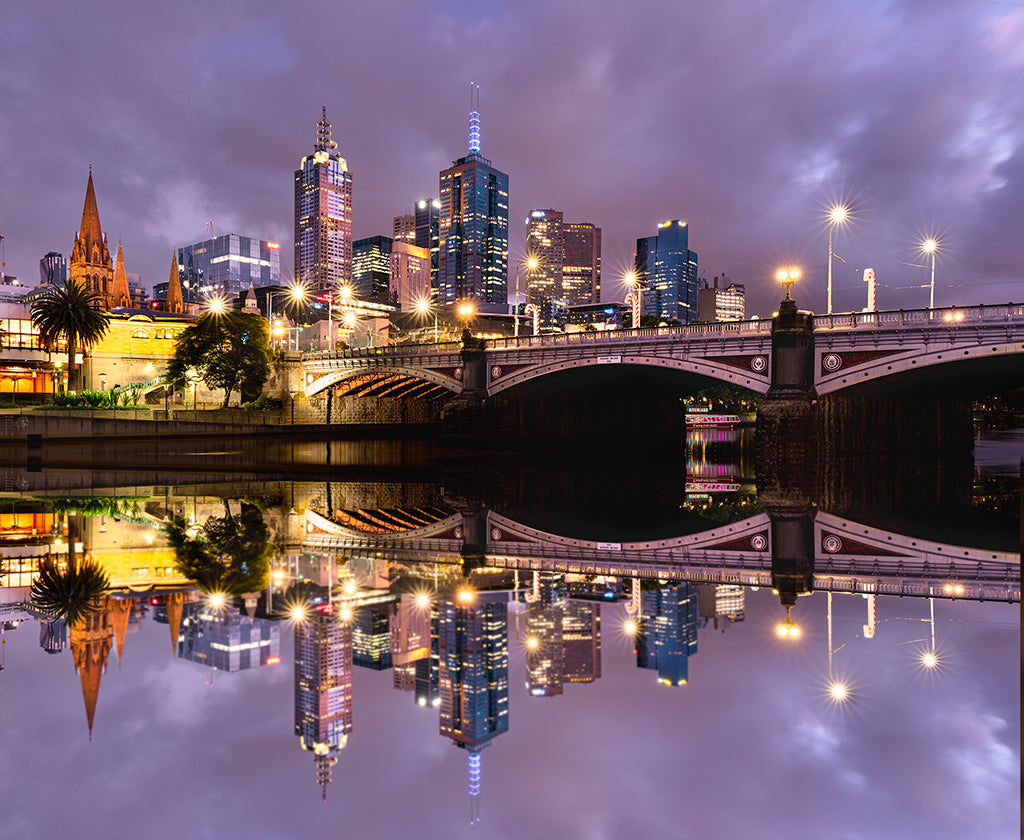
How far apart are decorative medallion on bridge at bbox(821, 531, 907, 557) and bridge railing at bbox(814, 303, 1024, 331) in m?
25.3

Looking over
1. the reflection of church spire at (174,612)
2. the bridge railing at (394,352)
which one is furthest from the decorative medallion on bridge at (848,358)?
the reflection of church spire at (174,612)

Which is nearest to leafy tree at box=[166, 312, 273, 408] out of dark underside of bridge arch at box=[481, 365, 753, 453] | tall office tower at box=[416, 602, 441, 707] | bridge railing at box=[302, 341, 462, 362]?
bridge railing at box=[302, 341, 462, 362]

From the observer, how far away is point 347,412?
7188cm

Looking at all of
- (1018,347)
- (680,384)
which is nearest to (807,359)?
(1018,347)

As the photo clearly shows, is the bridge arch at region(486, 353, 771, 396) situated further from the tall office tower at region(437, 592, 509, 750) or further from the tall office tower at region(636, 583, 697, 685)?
the tall office tower at region(437, 592, 509, 750)

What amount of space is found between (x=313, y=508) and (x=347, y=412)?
5585 centimetres

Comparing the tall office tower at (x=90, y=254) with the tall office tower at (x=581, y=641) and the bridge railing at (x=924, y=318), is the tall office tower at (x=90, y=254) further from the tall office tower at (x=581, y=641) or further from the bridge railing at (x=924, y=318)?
the tall office tower at (x=581, y=641)

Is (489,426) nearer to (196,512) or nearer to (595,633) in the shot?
(196,512)

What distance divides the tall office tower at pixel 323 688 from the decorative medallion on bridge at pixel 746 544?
761 centimetres

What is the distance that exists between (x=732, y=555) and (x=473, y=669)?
7096 millimetres

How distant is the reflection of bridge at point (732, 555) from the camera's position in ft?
30.7

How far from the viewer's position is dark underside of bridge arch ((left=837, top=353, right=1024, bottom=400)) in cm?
3431

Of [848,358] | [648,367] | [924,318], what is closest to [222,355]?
[648,367]

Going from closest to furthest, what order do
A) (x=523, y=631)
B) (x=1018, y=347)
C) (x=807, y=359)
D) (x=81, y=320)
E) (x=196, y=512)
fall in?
(x=523, y=631) < (x=196, y=512) < (x=1018, y=347) < (x=807, y=359) < (x=81, y=320)
